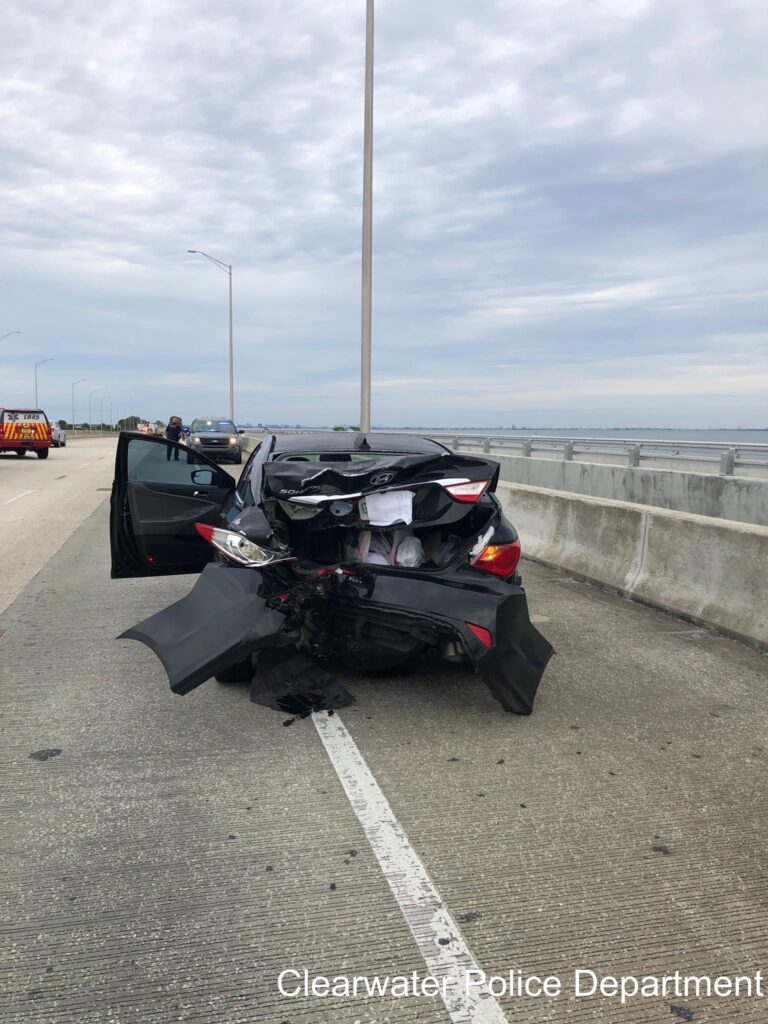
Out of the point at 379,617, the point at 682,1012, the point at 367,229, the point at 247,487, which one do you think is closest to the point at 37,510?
the point at 367,229

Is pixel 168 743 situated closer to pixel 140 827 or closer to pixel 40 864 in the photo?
pixel 140 827

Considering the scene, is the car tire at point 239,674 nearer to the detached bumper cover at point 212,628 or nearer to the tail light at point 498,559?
the detached bumper cover at point 212,628

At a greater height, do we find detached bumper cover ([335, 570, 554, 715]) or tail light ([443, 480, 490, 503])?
tail light ([443, 480, 490, 503])

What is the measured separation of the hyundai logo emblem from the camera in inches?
183

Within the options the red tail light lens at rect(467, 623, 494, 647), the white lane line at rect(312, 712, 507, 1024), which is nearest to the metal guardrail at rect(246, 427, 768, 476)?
the red tail light lens at rect(467, 623, 494, 647)

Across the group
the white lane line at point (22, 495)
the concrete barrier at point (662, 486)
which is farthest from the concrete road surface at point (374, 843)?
the white lane line at point (22, 495)

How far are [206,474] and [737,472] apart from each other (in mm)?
11754

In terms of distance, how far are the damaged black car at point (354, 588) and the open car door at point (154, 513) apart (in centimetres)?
156

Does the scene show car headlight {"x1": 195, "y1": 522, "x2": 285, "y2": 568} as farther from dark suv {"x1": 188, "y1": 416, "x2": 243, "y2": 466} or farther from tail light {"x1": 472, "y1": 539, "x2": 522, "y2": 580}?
dark suv {"x1": 188, "y1": 416, "x2": 243, "y2": 466}

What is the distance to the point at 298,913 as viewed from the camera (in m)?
2.81

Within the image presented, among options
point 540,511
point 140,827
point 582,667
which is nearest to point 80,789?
point 140,827

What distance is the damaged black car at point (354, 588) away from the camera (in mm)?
4496

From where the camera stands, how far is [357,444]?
5.83 m

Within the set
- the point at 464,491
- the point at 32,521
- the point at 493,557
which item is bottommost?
Result: the point at 32,521
